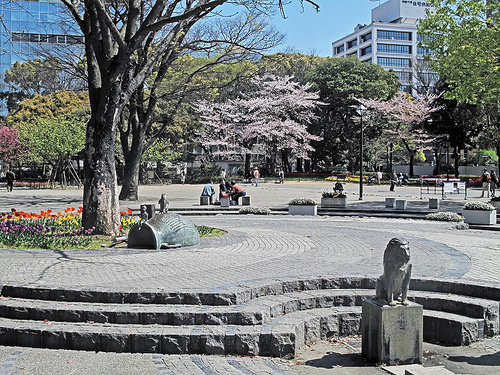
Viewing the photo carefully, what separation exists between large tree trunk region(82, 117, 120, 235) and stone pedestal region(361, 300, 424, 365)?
25.2 ft

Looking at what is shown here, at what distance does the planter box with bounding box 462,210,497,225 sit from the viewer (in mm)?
15742

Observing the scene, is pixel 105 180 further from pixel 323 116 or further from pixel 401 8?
pixel 401 8

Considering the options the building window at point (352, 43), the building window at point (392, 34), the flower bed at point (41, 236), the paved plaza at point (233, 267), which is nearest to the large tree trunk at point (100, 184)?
the flower bed at point (41, 236)

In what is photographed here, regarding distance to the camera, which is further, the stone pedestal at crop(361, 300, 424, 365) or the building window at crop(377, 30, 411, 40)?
the building window at crop(377, 30, 411, 40)

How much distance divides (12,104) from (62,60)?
45.1 m

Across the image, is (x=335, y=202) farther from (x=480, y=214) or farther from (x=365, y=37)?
(x=365, y=37)

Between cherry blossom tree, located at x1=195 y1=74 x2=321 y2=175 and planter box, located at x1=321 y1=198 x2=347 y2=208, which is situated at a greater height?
cherry blossom tree, located at x1=195 y1=74 x2=321 y2=175

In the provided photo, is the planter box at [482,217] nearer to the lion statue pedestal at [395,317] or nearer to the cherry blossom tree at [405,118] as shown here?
the lion statue pedestal at [395,317]

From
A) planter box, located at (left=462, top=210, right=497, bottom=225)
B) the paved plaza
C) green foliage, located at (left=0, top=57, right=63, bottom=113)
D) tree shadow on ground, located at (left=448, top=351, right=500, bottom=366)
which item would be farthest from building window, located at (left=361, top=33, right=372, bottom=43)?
tree shadow on ground, located at (left=448, top=351, right=500, bottom=366)

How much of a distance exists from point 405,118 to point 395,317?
158ft

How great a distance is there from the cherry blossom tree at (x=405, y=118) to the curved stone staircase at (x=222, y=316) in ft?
148

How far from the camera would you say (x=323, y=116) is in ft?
173

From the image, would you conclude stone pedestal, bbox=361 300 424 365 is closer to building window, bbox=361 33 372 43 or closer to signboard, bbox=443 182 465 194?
signboard, bbox=443 182 465 194

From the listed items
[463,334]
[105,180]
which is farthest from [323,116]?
[463,334]
